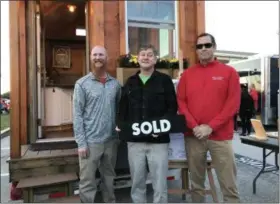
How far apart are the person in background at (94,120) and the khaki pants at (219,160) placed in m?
0.76

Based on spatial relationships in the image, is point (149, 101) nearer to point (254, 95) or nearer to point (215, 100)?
point (215, 100)

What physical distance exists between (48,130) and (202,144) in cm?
332

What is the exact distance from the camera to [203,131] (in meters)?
2.41

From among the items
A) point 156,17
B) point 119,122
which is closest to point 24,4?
point 156,17

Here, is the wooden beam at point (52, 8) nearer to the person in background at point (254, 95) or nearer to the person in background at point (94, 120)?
the person in background at point (94, 120)

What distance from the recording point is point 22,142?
13.0 ft

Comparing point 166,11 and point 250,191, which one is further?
point 166,11

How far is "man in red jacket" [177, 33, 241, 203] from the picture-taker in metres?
2.46

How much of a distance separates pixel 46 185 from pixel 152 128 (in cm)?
159

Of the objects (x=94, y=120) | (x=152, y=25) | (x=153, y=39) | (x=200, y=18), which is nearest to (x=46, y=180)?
(x=94, y=120)

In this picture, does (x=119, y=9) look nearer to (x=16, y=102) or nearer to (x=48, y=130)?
(x=16, y=102)

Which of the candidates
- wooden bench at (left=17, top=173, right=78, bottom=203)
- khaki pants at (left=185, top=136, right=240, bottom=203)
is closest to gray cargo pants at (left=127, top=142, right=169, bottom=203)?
khaki pants at (left=185, top=136, right=240, bottom=203)

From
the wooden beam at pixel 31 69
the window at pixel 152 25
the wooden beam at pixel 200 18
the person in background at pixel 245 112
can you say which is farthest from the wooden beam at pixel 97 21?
the person in background at pixel 245 112

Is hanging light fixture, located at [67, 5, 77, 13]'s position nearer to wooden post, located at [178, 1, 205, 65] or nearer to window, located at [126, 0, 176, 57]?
window, located at [126, 0, 176, 57]
